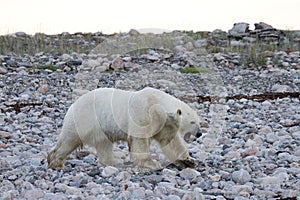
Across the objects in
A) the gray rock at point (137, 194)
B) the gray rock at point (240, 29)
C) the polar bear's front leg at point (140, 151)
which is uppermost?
the gray rock at point (240, 29)

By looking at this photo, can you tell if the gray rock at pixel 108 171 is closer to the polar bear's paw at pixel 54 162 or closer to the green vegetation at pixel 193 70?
the polar bear's paw at pixel 54 162

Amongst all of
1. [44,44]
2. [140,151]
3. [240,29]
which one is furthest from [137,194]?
[240,29]

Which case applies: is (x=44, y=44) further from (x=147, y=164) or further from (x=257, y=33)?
(x=147, y=164)

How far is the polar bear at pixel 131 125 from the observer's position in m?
5.32

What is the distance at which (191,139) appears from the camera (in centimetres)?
576

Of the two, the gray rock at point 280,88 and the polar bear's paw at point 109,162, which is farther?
the gray rock at point 280,88

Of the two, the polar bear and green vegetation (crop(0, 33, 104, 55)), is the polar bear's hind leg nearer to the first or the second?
the polar bear

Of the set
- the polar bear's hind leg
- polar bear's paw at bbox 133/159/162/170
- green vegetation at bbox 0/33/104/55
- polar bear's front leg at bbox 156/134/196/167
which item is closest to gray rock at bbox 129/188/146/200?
polar bear's paw at bbox 133/159/162/170

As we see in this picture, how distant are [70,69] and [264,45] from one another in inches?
319

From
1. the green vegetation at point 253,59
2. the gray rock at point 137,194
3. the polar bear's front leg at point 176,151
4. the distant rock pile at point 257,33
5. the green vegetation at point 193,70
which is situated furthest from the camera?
the distant rock pile at point 257,33

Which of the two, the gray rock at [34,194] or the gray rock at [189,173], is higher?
the gray rock at [34,194]

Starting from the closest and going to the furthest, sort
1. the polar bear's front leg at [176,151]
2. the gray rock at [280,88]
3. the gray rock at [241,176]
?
the gray rock at [241,176] → the polar bear's front leg at [176,151] → the gray rock at [280,88]

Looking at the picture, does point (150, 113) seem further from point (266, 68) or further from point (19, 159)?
point (266, 68)

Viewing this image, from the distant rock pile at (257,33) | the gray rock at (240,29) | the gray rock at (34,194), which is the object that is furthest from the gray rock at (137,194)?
the gray rock at (240,29)
